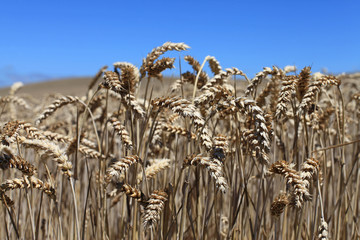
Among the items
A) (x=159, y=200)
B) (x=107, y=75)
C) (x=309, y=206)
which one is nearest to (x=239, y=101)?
(x=159, y=200)

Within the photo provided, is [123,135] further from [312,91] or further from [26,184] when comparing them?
[312,91]

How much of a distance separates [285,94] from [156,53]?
0.57m

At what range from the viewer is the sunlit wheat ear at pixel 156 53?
137 cm

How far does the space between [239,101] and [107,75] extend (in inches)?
23.5

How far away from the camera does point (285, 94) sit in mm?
1237

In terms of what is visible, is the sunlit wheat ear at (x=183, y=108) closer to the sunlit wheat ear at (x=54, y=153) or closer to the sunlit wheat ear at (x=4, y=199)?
the sunlit wheat ear at (x=54, y=153)

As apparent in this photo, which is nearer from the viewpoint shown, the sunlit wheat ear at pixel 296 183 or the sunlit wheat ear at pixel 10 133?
the sunlit wheat ear at pixel 296 183

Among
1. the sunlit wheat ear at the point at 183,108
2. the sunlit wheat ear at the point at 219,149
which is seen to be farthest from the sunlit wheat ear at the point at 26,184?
the sunlit wheat ear at the point at 219,149

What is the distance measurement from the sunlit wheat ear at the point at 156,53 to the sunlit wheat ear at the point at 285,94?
479 millimetres

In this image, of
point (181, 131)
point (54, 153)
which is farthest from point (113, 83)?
point (181, 131)

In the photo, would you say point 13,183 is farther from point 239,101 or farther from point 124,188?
point 239,101

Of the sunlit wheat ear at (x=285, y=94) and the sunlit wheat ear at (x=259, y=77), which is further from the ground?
the sunlit wheat ear at (x=259, y=77)

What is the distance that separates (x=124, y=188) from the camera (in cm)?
121

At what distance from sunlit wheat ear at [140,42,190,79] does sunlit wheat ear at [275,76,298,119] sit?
1.57ft
